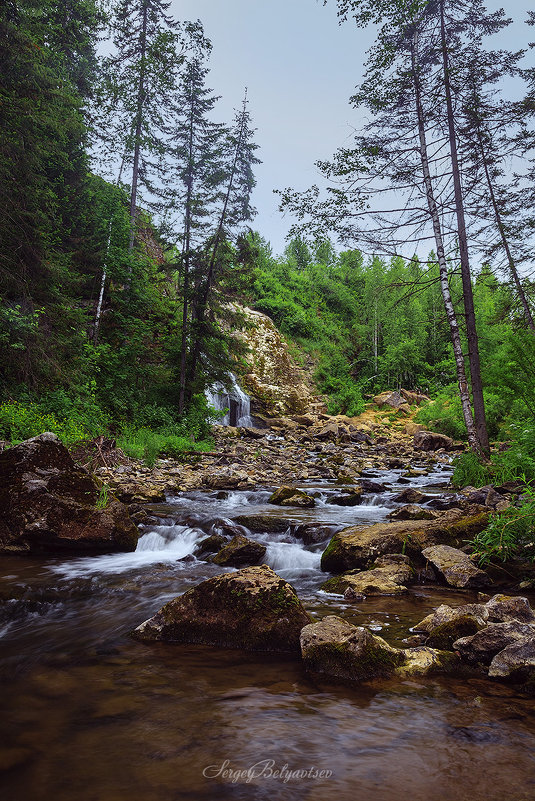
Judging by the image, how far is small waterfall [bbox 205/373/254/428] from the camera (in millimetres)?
22875

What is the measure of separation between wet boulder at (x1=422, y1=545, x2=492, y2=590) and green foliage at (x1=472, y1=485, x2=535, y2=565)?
15cm

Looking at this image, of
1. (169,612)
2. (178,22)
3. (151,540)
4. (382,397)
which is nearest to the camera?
(169,612)

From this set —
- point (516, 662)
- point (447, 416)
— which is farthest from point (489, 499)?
point (447, 416)

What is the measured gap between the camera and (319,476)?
13.3 meters

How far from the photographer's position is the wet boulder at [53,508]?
5.51m

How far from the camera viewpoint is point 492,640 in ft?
8.96

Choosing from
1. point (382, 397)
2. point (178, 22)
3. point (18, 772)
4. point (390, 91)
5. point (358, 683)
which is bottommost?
point (358, 683)

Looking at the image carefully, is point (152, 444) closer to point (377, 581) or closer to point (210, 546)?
point (210, 546)

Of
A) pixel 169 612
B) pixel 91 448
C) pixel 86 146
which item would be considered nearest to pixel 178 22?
pixel 86 146

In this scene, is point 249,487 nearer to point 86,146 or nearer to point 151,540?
point 151,540

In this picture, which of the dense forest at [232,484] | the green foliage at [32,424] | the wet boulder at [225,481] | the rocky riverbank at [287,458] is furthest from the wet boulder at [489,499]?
the green foliage at [32,424]

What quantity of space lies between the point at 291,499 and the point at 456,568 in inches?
202

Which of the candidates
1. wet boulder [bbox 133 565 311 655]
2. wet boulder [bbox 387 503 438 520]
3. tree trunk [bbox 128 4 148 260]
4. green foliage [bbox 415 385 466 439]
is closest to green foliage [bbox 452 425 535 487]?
wet boulder [bbox 387 503 438 520]

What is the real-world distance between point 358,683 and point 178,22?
2825 cm
